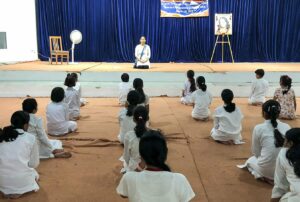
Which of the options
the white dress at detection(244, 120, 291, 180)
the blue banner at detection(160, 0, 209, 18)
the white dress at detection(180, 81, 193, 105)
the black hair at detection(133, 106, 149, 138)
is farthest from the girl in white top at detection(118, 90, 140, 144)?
the blue banner at detection(160, 0, 209, 18)

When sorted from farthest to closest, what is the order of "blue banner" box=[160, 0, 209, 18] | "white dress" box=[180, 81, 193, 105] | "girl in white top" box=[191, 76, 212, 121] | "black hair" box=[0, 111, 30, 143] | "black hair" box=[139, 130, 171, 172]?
"blue banner" box=[160, 0, 209, 18], "white dress" box=[180, 81, 193, 105], "girl in white top" box=[191, 76, 212, 121], "black hair" box=[0, 111, 30, 143], "black hair" box=[139, 130, 171, 172]

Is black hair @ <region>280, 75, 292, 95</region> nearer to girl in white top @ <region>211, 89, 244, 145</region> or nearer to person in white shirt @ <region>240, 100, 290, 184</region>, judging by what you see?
girl in white top @ <region>211, 89, 244, 145</region>

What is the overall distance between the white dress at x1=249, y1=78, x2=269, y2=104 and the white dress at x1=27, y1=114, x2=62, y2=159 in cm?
371

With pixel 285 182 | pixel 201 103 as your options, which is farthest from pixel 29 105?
pixel 201 103

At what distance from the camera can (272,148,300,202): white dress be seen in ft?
6.30

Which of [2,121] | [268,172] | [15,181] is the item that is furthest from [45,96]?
[268,172]

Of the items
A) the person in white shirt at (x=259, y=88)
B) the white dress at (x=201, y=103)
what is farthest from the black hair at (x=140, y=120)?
the person in white shirt at (x=259, y=88)

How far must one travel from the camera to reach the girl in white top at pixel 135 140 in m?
2.63

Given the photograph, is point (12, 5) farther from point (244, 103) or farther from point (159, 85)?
point (244, 103)

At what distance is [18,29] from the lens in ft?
32.1

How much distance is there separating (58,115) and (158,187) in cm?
268

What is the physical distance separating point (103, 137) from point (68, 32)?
7502 mm

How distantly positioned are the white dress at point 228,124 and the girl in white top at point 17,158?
201 cm

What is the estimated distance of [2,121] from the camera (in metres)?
4.92
